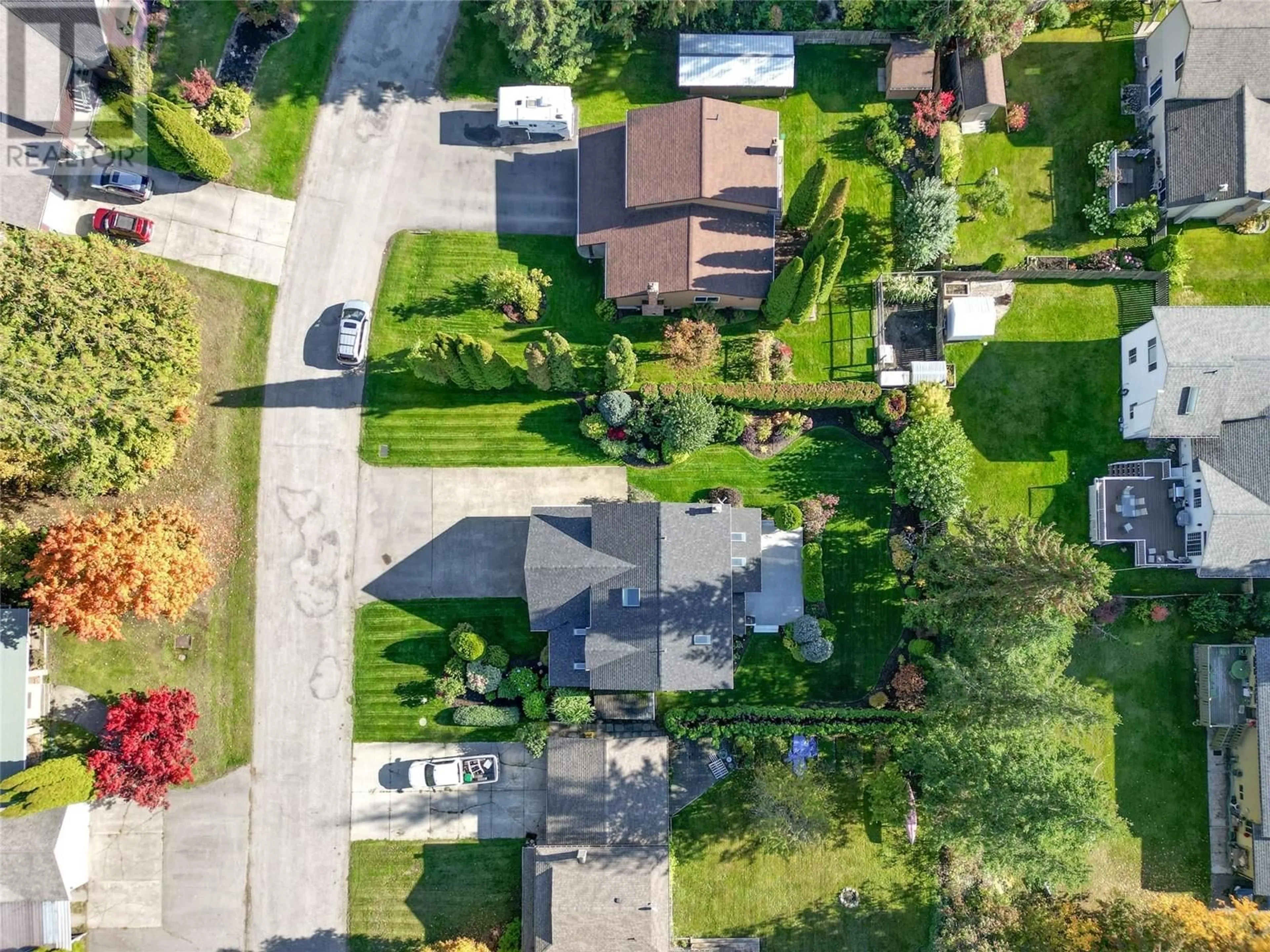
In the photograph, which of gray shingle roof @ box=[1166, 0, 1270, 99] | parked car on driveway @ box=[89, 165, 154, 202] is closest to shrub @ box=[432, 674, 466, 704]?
parked car on driveway @ box=[89, 165, 154, 202]

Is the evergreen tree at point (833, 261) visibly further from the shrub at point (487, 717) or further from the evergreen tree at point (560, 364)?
the shrub at point (487, 717)

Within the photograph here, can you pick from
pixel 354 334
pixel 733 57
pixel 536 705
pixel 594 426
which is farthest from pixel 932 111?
pixel 536 705

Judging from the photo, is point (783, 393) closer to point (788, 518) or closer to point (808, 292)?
point (808, 292)

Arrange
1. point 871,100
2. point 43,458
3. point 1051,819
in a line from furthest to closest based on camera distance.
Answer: point 871,100, point 43,458, point 1051,819

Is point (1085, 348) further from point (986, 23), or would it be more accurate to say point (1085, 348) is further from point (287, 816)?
point (287, 816)

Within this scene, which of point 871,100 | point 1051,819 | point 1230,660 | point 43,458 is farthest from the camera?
point 871,100

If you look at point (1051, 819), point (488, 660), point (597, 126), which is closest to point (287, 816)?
point (488, 660)

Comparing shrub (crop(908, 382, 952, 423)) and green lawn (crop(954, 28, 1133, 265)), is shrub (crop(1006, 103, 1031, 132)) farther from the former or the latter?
shrub (crop(908, 382, 952, 423))
